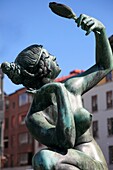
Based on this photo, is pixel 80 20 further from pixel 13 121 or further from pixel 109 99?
pixel 13 121

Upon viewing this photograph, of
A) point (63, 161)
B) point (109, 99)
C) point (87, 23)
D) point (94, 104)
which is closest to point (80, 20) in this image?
point (87, 23)

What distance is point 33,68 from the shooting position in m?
3.05

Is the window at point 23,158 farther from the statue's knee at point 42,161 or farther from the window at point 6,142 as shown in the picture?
the statue's knee at point 42,161

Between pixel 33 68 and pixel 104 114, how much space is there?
36.7 m

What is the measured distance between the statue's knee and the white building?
35641 millimetres

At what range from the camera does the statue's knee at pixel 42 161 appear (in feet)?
8.37

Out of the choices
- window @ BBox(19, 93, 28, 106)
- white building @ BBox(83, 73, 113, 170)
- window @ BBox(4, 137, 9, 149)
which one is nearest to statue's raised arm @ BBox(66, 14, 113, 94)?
white building @ BBox(83, 73, 113, 170)

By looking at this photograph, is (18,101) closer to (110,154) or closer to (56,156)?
(110,154)

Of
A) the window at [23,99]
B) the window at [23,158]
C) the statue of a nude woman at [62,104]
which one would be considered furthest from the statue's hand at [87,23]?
the window at [23,158]

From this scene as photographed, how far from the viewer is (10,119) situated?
53.8 m

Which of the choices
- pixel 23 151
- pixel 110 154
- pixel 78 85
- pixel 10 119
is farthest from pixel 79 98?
pixel 10 119

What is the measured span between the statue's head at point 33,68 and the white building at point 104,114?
35.2m

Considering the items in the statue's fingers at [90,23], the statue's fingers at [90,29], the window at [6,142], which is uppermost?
the window at [6,142]

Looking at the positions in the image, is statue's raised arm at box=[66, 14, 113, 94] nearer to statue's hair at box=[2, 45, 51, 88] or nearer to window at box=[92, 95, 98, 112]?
statue's hair at box=[2, 45, 51, 88]
